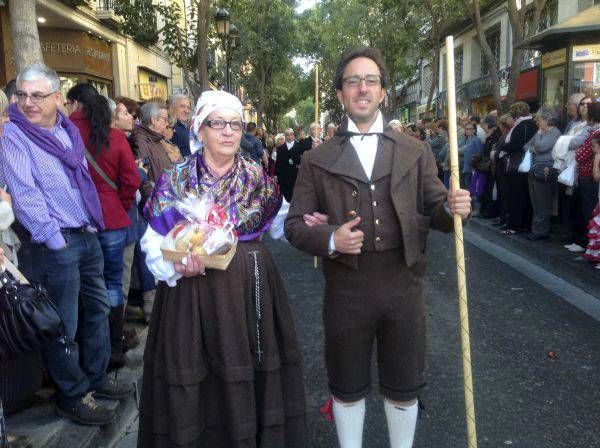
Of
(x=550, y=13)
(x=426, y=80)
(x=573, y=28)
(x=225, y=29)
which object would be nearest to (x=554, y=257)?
(x=573, y=28)

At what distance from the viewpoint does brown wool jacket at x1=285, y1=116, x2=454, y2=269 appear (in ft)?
8.24

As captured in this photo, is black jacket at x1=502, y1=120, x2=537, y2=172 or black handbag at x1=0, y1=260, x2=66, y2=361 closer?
black handbag at x1=0, y1=260, x2=66, y2=361

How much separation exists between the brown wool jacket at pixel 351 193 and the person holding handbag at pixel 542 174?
6.05 metres

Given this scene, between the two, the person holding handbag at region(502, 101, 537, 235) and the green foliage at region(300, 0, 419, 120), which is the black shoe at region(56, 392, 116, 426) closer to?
the person holding handbag at region(502, 101, 537, 235)

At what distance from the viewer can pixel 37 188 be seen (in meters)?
3.00

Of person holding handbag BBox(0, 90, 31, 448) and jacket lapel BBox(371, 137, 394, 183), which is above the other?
jacket lapel BBox(371, 137, 394, 183)

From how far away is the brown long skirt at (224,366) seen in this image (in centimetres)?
257

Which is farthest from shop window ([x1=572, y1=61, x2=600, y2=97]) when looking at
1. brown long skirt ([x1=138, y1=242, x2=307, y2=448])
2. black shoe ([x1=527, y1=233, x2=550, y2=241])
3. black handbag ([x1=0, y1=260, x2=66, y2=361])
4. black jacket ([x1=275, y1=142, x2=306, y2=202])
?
black handbag ([x1=0, y1=260, x2=66, y2=361])

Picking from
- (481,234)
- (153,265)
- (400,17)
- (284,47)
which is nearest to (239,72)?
(284,47)

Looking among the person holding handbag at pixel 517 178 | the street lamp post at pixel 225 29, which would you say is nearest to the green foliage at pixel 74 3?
the street lamp post at pixel 225 29

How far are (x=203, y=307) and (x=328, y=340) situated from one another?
24.7 inches

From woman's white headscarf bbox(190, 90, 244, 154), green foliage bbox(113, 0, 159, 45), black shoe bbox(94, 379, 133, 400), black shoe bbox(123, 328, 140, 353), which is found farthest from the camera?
green foliage bbox(113, 0, 159, 45)

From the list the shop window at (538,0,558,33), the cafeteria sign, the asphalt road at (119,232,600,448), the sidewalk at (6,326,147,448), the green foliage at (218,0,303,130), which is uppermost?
the green foliage at (218,0,303,130)

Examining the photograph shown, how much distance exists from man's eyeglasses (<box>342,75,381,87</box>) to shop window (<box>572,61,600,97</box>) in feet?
28.4
